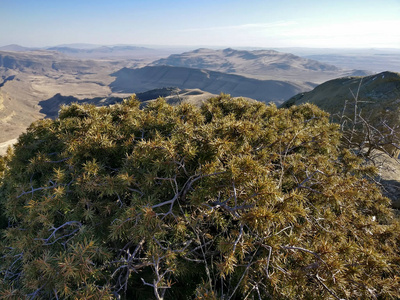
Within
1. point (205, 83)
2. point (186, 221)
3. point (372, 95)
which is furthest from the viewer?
point (205, 83)

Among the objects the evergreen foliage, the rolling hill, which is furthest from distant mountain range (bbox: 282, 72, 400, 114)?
the rolling hill

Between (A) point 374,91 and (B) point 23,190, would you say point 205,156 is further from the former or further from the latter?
(A) point 374,91

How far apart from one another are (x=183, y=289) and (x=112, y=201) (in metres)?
1.14

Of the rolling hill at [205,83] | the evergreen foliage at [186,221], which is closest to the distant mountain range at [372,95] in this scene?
the evergreen foliage at [186,221]

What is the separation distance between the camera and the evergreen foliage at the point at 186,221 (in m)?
1.78

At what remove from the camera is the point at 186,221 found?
2.12 m

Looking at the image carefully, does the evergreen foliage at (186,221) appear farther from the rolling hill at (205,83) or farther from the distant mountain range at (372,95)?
the rolling hill at (205,83)

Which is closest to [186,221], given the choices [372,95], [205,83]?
[372,95]

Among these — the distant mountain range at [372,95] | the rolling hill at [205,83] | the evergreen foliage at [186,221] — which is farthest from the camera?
the rolling hill at [205,83]

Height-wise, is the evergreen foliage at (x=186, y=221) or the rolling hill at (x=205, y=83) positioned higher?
the evergreen foliage at (x=186, y=221)

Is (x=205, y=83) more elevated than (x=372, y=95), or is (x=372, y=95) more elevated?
(x=372, y=95)

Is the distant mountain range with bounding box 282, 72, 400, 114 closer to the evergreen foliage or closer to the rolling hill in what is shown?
the evergreen foliage

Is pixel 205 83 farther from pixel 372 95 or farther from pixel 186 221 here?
pixel 186 221

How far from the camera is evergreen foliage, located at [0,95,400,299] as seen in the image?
178 centimetres
